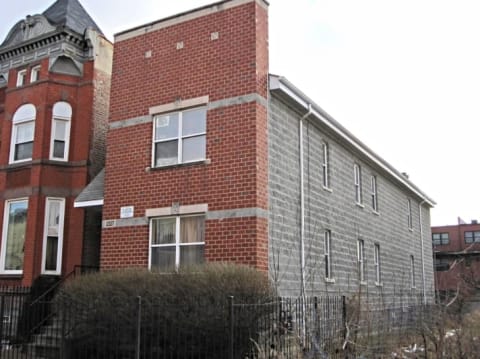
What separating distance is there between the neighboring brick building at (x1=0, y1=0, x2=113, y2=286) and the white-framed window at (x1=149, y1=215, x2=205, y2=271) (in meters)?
4.26

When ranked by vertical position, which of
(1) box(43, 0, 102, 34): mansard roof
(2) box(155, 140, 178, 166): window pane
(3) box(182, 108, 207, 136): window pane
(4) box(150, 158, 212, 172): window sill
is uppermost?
(1) box(43, 0, 102, 34): mansard roof

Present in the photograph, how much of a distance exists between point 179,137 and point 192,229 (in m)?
2.57

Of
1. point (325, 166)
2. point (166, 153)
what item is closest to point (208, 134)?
point (166, 153)

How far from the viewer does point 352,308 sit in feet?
34.3

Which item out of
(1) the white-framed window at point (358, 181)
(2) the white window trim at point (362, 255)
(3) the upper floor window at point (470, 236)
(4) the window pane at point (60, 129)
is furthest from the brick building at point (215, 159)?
(3) the upper floor window at point (470, 236)

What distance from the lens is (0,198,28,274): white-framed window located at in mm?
18141

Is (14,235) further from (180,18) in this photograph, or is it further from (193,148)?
(180,18)

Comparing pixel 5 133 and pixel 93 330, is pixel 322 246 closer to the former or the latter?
pixel 93 330

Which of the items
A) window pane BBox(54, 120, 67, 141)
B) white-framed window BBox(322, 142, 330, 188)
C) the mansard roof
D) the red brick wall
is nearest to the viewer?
the red brick wall

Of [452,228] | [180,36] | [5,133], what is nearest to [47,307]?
[5,133]

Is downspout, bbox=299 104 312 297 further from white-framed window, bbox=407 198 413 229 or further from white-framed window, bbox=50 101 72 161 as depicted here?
white-framed window, bbox=407 198 413 229

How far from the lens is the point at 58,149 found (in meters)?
18.5

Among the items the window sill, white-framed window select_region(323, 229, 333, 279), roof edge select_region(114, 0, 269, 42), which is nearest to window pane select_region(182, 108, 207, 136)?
the window sill

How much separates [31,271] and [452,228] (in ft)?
200
